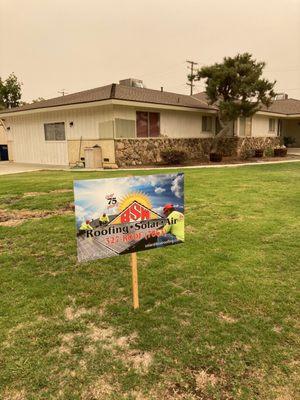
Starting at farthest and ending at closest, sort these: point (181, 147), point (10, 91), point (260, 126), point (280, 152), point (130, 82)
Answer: point (10, 91) → point (260, 126) → point (280, 152) → point (130, 82) → point (181, 147)

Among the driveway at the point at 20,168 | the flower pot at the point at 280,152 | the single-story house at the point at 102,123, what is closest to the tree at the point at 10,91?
the single-story house at the point at 102,123

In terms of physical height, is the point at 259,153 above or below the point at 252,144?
below

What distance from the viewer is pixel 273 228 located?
5582 millimetres

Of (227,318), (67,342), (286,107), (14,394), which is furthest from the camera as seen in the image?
(286,107)

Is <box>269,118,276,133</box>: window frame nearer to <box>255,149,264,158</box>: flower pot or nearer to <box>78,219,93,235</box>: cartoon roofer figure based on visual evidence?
<box>255,149,264,158</box>: flower pot

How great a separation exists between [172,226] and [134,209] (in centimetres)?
49

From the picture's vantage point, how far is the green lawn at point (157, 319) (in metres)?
2.33

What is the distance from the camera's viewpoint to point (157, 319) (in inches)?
122

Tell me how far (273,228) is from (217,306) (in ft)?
9.12

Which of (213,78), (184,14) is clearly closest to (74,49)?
(184,14)

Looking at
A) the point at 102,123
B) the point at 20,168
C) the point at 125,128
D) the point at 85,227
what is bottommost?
the point at 20,168

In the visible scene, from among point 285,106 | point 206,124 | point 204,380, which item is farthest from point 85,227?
point 285,106

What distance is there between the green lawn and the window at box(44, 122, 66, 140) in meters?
14.4

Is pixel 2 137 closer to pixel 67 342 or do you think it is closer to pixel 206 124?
pixel 206 124
